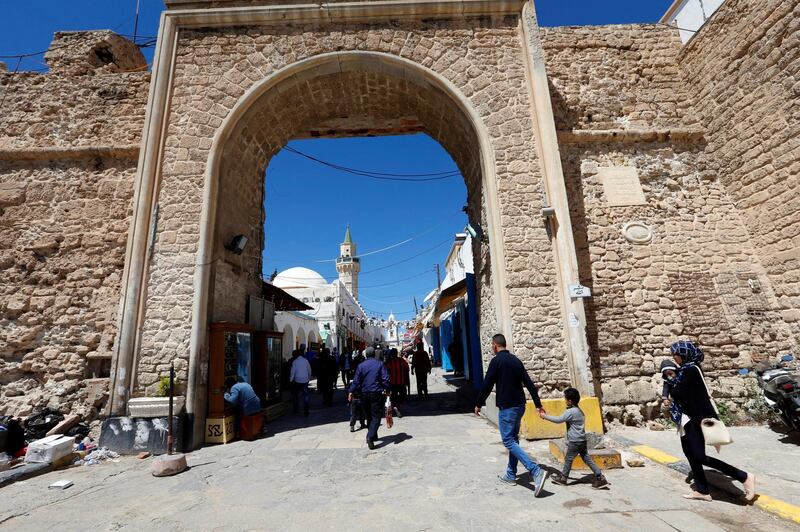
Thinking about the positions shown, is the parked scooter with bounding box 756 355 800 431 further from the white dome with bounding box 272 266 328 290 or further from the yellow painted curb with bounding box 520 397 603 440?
the white dome with bounding box 272 266 328 290

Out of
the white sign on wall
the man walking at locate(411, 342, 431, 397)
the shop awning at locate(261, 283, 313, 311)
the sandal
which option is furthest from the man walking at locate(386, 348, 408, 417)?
the sandal

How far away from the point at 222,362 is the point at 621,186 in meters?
8.27

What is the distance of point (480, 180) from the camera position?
7660 millimetres

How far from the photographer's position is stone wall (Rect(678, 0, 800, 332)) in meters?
6.23

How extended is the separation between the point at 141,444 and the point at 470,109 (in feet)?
26.0

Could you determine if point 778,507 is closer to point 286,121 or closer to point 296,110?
point 296,110

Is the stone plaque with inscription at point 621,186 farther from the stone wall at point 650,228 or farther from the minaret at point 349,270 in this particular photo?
the minaret at point 349,270

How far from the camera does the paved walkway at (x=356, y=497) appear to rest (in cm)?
311

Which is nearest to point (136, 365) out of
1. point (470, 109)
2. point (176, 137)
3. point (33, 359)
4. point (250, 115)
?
point (33, 359)

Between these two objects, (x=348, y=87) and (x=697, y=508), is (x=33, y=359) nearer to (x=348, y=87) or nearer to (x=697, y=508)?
(x=348, y=87)

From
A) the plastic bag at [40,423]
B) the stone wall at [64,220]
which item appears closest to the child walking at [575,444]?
the stone wall at [64,220]

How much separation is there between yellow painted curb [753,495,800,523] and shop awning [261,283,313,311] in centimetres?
958

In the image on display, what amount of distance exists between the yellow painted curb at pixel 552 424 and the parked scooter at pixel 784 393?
2300 mm

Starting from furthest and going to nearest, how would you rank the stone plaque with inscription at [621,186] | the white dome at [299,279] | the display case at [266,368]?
the white dome at [299,279] < the display case at [266,368] < the stone plaque with inscription at [621,186]
